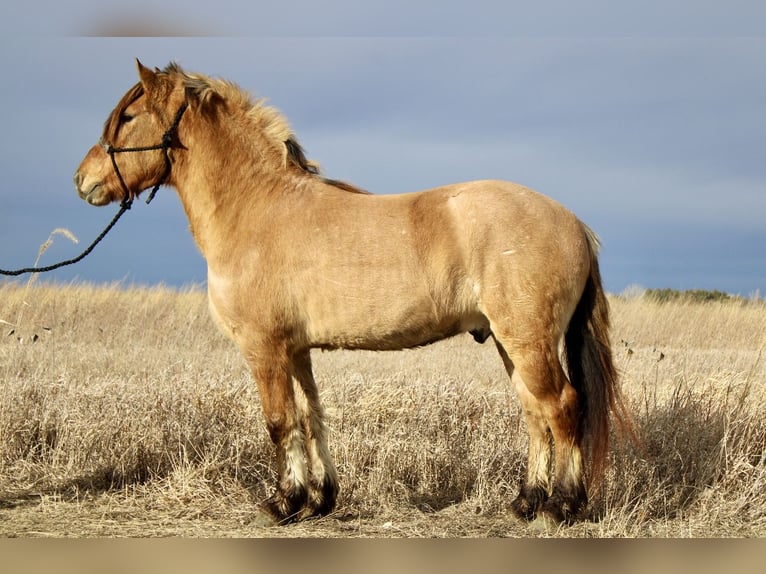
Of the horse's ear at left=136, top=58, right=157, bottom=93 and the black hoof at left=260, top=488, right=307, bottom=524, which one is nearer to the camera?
the black hoof at left=260, top=488, right=307, bottom=524

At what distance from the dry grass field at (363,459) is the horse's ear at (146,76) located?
2.13 metres

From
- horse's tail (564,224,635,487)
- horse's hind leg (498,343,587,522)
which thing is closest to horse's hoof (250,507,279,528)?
horse's hind leg (498,343,587,522)

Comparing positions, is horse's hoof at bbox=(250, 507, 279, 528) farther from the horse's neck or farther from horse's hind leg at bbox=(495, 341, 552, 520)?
the horse's neck

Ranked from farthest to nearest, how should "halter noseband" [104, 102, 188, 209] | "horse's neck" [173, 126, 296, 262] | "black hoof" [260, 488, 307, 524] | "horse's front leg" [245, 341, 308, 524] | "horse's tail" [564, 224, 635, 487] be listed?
1. "halter noseband" [104, 102, 188, 209]
2. "horse's neck" [173, 126, 296, 262]
3. "black hoof" [260, 488, 307, 524]
4. "horse's front leg" [245, 341, 308, 524]
5. "horse's tail" [564, 224, 635, 487]

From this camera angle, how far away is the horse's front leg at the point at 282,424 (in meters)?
4.94

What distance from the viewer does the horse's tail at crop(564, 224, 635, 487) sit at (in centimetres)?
479

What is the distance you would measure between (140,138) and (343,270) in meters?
1.89

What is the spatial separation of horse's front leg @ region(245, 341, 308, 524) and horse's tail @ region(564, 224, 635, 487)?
6.22 feet

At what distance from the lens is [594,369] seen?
487cm

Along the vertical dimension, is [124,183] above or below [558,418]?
above

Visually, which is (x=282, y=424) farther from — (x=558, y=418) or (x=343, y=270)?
(x=558, y=418)

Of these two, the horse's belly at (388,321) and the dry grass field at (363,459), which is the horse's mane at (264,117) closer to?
the horse's belly at (388,321)

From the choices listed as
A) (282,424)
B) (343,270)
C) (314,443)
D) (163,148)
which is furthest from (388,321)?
(163,148)

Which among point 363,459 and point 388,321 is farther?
point 363,459
